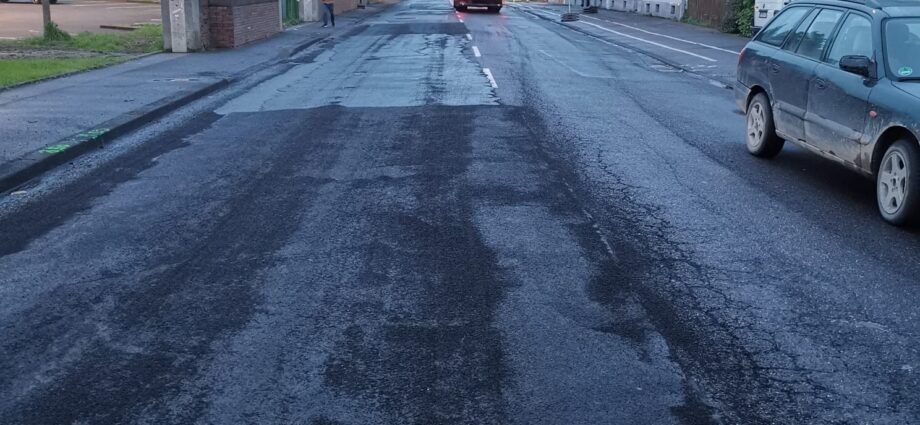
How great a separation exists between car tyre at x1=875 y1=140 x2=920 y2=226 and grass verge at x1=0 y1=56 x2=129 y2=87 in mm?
12645

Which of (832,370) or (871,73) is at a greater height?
(871,73)

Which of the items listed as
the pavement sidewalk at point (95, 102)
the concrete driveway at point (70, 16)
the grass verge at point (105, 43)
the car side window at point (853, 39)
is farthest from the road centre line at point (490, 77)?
the concrete driveway at point (70, 16)

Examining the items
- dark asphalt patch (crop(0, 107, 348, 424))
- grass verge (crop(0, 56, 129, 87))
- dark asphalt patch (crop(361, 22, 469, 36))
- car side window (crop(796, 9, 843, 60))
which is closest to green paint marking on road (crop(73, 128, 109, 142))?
dark asphalt patch (crop(0, 107, 348, 424))

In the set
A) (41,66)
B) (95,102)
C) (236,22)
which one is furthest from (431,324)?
(236,22)

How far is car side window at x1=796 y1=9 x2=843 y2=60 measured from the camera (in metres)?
9.16

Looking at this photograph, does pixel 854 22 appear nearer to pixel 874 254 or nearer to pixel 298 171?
pixel 874 254

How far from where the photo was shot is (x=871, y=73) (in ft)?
Answer: 26.6

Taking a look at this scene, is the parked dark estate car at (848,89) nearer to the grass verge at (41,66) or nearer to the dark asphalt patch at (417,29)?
the grass verge at (41,66)

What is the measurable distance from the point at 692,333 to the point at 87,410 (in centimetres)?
305

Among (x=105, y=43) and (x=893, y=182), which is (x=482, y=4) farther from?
(x=893, y=182)

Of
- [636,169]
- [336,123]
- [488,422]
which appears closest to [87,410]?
[488,422]

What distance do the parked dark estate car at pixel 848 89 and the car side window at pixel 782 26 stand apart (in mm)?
14

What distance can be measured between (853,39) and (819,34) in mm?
610

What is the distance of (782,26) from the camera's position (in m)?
10.2
